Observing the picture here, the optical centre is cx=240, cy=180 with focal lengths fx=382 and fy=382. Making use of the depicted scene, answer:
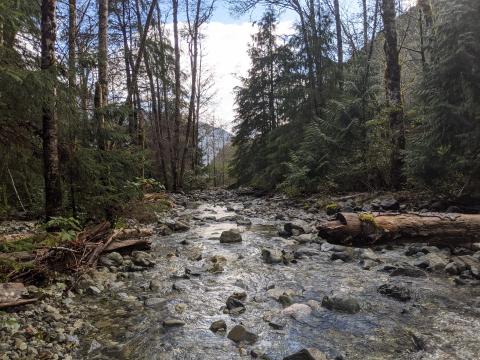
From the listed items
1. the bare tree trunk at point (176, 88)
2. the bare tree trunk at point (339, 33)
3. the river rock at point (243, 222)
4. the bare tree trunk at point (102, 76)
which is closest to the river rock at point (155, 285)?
the bare tree trunk at point (102, 76)

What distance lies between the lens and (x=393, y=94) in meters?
11.6

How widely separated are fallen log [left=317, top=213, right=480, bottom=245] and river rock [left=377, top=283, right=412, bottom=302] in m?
1.92

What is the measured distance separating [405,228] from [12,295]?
18.3 feet

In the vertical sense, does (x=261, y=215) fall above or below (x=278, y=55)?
below

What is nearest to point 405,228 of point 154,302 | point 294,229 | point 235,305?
point 294,229

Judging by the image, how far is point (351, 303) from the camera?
404cm

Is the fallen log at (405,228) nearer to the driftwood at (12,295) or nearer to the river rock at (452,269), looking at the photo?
the river rock at (452,269)

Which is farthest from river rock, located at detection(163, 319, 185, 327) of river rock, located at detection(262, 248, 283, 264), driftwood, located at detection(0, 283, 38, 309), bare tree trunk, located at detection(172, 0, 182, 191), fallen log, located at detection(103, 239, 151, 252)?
bare tree trunk, located at detection(172, 0, 182, 191)

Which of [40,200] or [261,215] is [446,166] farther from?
[40,200]

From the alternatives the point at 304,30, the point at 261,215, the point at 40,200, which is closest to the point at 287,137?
the point at 304,30

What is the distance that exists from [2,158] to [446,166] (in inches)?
338

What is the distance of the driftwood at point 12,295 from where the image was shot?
362cm

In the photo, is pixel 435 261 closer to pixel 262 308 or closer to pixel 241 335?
pixel 262 308

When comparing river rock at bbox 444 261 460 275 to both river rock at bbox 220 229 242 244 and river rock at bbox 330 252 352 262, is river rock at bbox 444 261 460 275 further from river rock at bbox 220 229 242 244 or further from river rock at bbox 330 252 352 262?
river rock at bbox 220 229 242 244
